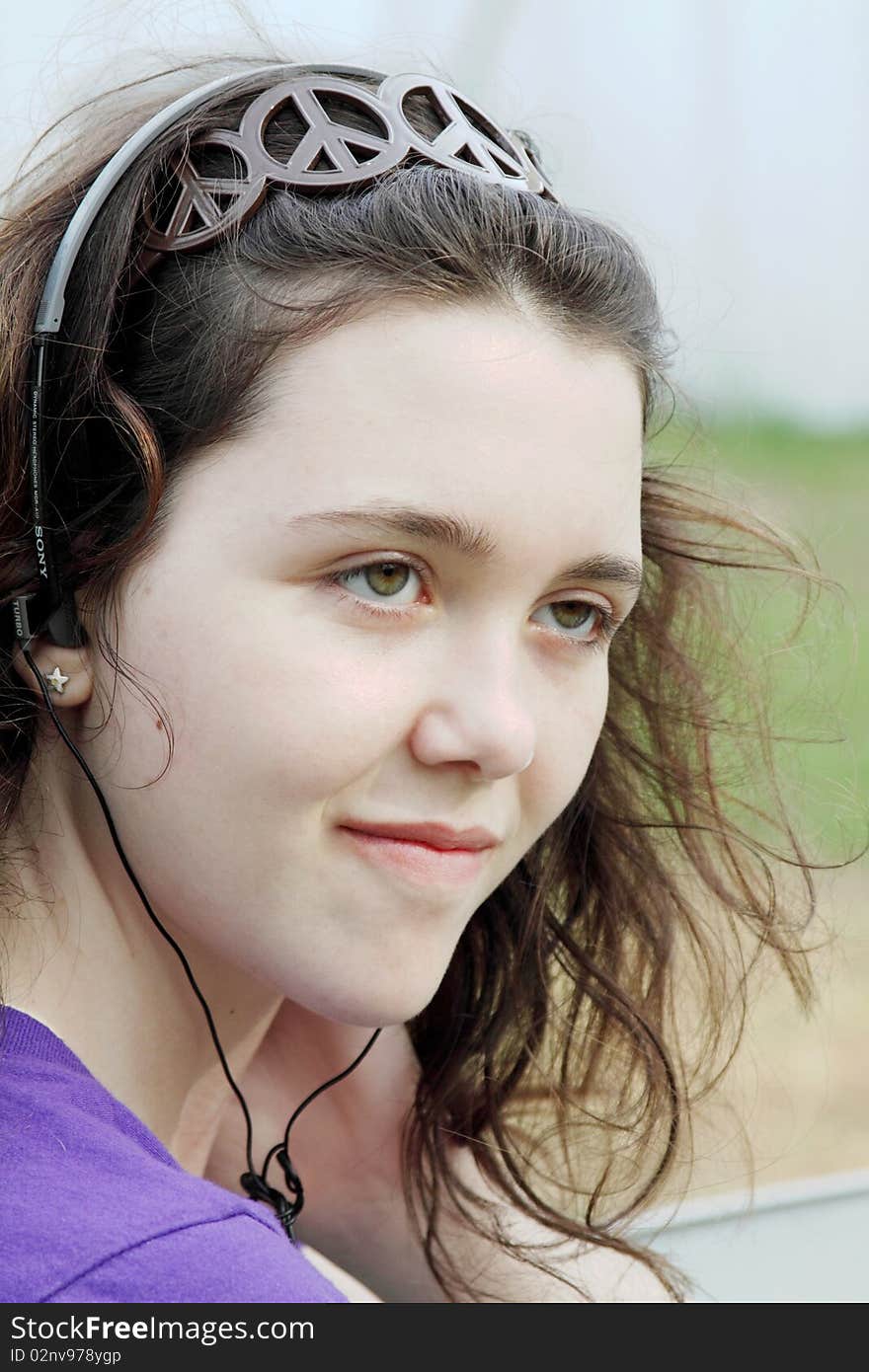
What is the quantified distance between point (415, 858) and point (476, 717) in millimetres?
119

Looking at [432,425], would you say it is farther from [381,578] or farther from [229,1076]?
[229,1076]

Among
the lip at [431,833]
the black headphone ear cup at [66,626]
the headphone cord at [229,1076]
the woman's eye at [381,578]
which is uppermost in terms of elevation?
the woman's eye at [381,578]

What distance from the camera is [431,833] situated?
97cm

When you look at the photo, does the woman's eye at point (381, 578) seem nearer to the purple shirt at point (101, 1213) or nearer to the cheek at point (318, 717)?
the cheek at point (318, 717)

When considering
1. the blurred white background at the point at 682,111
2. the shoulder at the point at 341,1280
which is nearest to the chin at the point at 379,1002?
the shoulder at the point at 341,1280

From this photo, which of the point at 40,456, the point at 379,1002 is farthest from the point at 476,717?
the point at 40,456

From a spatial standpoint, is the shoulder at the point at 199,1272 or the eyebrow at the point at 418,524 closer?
the shoulder at the point at 199,1272

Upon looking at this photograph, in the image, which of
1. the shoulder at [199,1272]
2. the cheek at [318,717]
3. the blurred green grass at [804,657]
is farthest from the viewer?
the blurred green grass at [804,657]

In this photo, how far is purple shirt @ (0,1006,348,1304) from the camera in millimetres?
747

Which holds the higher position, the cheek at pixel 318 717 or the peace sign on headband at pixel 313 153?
the peace sign on headband at pixel 313 153

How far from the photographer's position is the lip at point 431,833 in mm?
943

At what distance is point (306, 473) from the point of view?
902 millimetres

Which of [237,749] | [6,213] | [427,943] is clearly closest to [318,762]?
[237,749]

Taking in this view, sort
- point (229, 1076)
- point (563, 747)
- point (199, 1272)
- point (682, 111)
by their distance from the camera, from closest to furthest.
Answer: point (199, 1272)
point (563, 747)
point (229, 1076)
point (682, 111)
